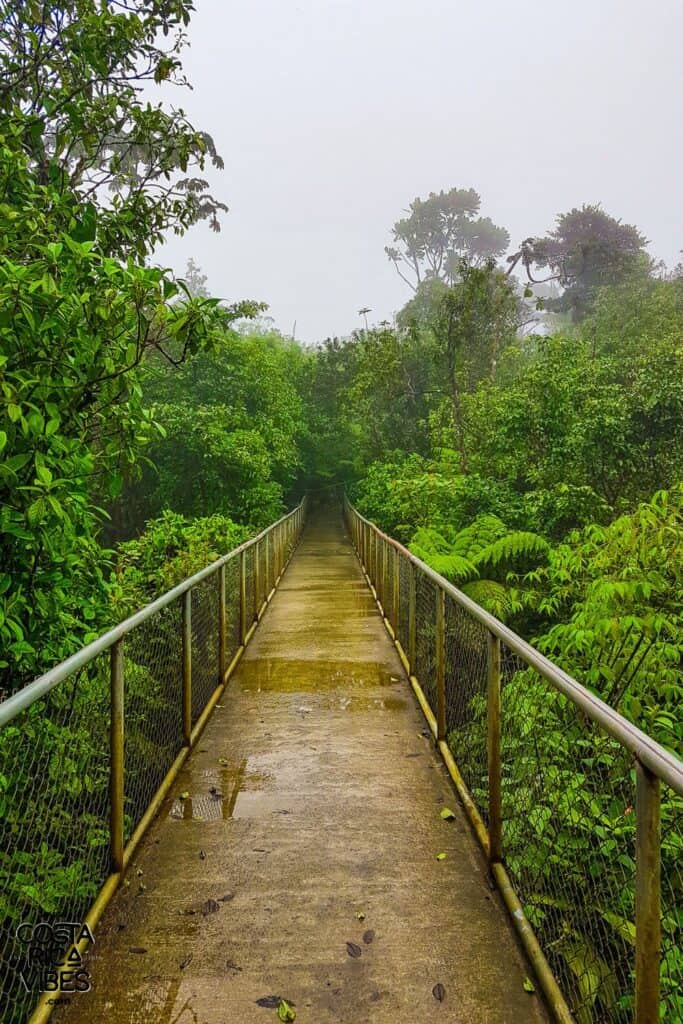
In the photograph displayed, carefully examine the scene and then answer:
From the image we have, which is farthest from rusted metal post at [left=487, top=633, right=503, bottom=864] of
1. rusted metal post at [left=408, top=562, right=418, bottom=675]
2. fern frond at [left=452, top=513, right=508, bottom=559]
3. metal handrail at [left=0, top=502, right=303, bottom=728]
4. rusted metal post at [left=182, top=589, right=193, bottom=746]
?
fern frond at [left=452, top=513, right=508, bottom=559]

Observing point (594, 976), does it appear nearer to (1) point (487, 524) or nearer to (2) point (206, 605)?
(2) point (206, 605)

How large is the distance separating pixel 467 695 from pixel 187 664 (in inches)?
66.7

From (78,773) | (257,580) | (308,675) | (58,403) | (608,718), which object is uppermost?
(58,403)

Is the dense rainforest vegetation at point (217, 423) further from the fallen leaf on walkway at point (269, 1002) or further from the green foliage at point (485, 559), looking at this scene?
the fallen leaf on walkway at point (269, 1002)

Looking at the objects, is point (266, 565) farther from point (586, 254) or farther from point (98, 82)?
point (586, 254)

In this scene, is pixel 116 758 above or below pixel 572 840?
above

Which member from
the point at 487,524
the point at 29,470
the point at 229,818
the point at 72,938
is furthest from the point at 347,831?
the point at 487,524

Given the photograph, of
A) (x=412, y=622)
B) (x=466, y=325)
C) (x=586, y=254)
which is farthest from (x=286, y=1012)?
(x=586, y=254)

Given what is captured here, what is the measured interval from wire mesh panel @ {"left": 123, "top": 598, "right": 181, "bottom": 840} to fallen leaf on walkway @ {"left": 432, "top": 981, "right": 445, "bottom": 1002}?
1.54m

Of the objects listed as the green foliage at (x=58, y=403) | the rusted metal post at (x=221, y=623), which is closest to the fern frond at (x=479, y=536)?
the rusted metal post at (x=221, y=623)

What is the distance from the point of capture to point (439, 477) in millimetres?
14438

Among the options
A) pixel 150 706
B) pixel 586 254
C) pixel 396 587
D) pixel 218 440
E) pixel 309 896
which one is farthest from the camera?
pixel 586 254

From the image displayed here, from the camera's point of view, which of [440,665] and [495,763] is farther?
[440,665]

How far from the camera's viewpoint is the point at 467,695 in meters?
3.68
